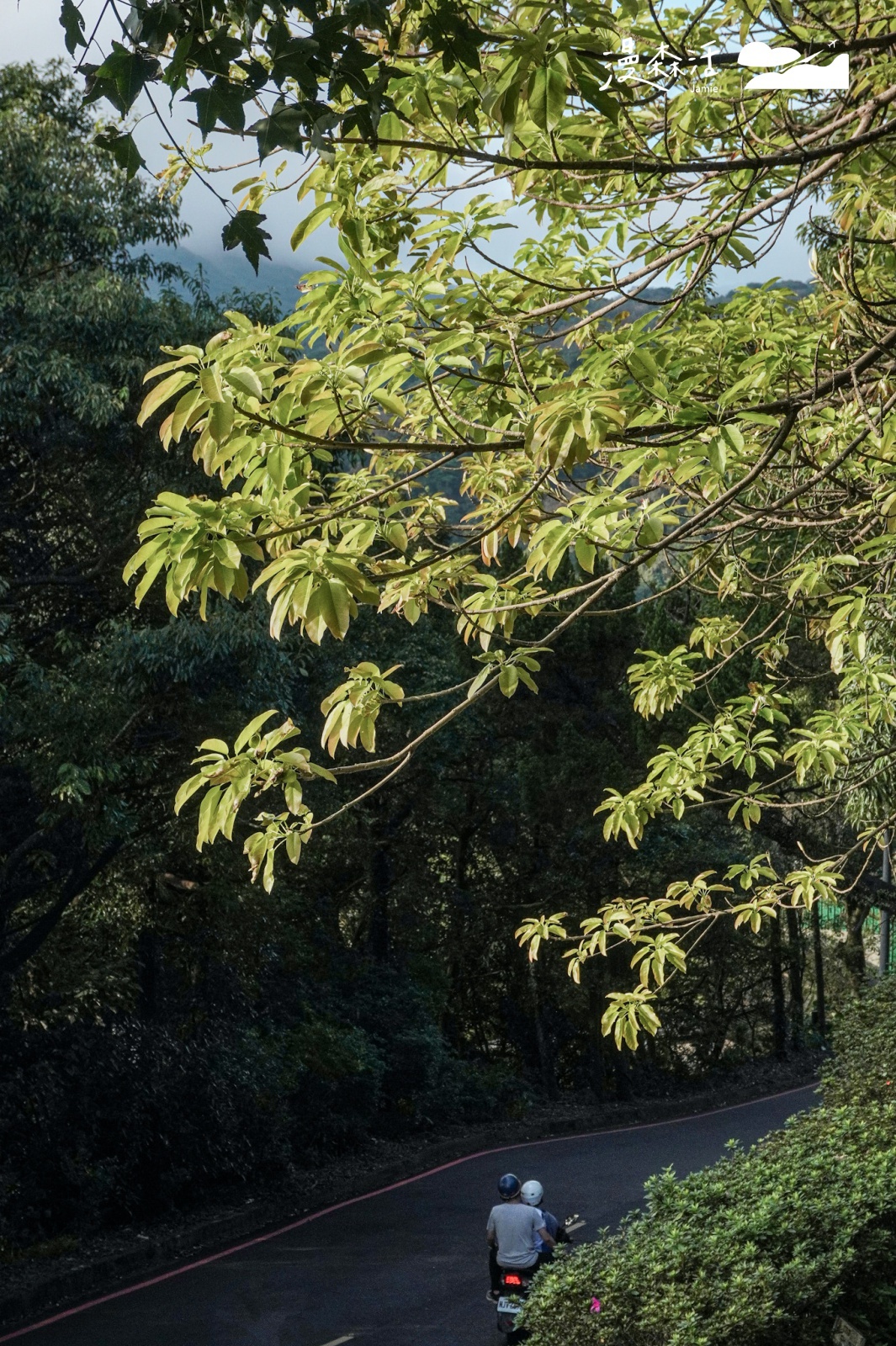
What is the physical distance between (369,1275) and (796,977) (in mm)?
20511

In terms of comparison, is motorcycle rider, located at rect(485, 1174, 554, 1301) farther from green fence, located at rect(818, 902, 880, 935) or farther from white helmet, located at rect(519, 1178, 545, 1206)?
green fence, located at rect(818, 902, 880, 935)

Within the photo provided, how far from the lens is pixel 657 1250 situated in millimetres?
5641

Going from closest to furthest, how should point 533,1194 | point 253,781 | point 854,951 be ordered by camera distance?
point 253,781, point 533,1194, point 854,951

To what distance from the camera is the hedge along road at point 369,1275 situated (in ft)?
32.9

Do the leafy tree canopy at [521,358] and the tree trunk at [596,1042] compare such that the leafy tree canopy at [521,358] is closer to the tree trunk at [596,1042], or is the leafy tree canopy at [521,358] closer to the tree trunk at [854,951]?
the tree trunk at [596,1042]

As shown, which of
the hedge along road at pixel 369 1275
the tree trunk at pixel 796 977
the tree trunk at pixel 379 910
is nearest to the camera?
the hedge along road at pixel 369 1275

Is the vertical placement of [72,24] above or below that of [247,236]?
above

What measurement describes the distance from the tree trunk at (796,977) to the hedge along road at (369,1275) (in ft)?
33.2

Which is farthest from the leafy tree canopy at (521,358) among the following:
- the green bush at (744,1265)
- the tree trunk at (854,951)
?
the tree trunk at (854,951)

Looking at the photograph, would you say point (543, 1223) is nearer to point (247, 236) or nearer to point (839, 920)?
point (247, 236)

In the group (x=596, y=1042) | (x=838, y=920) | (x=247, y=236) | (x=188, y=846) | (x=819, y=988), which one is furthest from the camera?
(x=838, y=920)

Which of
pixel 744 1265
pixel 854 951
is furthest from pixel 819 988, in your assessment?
pixel 744 1265

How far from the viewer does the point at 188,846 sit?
13734 millimetres

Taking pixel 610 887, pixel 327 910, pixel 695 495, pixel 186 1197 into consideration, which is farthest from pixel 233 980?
pixel 695 495
